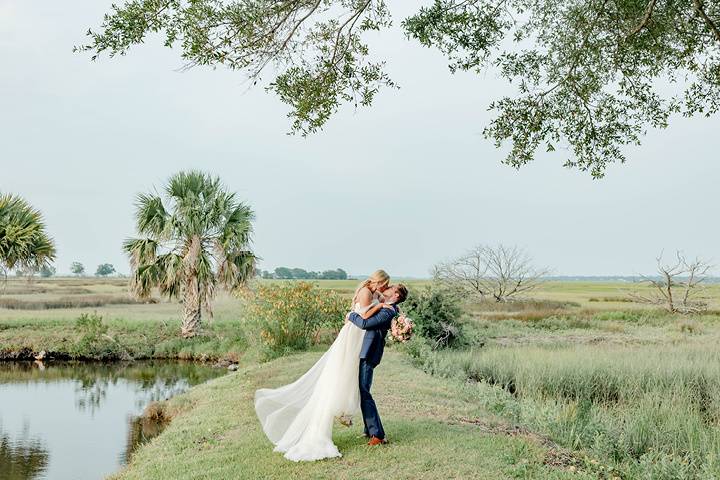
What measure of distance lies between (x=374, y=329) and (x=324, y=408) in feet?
3.48

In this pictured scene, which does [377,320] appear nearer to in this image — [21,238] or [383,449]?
[383,449]

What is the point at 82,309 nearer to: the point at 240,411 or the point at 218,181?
the point at 218,181

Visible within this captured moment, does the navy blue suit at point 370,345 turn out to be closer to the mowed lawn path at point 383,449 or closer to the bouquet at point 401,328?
the bouquet at point 401,328

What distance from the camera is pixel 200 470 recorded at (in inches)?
304

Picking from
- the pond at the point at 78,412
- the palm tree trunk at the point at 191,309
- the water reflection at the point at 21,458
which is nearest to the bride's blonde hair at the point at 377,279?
the pond at the point at 78,412

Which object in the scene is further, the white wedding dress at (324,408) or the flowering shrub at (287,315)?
the flowering shrub at (287,315)

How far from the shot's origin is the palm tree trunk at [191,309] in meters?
25.5

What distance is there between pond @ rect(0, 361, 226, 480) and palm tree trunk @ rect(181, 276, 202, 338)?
2562 millimetres

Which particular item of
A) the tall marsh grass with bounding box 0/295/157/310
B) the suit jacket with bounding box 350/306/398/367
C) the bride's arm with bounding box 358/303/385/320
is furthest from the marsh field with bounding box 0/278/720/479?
the tall marsh grass with bounding box 0/295/157/310

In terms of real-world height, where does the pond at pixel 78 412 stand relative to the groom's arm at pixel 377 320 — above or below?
below

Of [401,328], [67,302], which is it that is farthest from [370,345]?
[67,302]

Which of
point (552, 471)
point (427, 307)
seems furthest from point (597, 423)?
point (427, 307)

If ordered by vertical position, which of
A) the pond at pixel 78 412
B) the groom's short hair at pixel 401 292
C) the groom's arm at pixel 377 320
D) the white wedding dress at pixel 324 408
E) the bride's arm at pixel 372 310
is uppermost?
the groom's short hair at pixel 401 292

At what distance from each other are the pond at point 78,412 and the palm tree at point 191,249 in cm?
295
